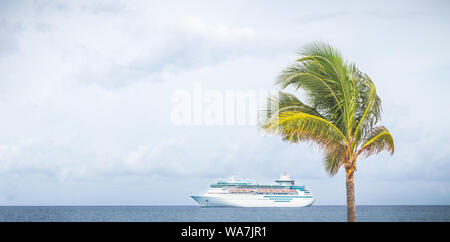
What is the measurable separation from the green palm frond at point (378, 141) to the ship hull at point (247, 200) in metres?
54.9

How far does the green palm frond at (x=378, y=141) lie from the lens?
8.72 metres

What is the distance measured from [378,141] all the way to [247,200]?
185ft

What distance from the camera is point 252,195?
64562mm

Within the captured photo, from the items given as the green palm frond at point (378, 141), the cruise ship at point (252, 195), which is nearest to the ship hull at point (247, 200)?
the cruise ship at point (252, 195)

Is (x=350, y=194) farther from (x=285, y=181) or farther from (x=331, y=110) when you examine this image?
(x=285, y=181)

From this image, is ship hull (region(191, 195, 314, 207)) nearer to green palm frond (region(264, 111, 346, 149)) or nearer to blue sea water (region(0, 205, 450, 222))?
blue sea water (region(0, 205, 450, 222))

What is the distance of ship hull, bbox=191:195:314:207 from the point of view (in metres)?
63.2

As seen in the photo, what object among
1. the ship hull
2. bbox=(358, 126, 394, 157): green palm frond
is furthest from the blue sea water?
bbox=(358, 126, 394, 157): green palm frond

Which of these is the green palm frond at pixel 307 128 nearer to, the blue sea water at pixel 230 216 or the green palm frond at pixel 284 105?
the green palm frond at pixel 284 105

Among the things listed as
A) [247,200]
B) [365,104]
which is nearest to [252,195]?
[247,200]

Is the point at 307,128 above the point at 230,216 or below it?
above

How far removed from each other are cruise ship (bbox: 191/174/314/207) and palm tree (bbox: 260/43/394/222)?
54.8 metres
